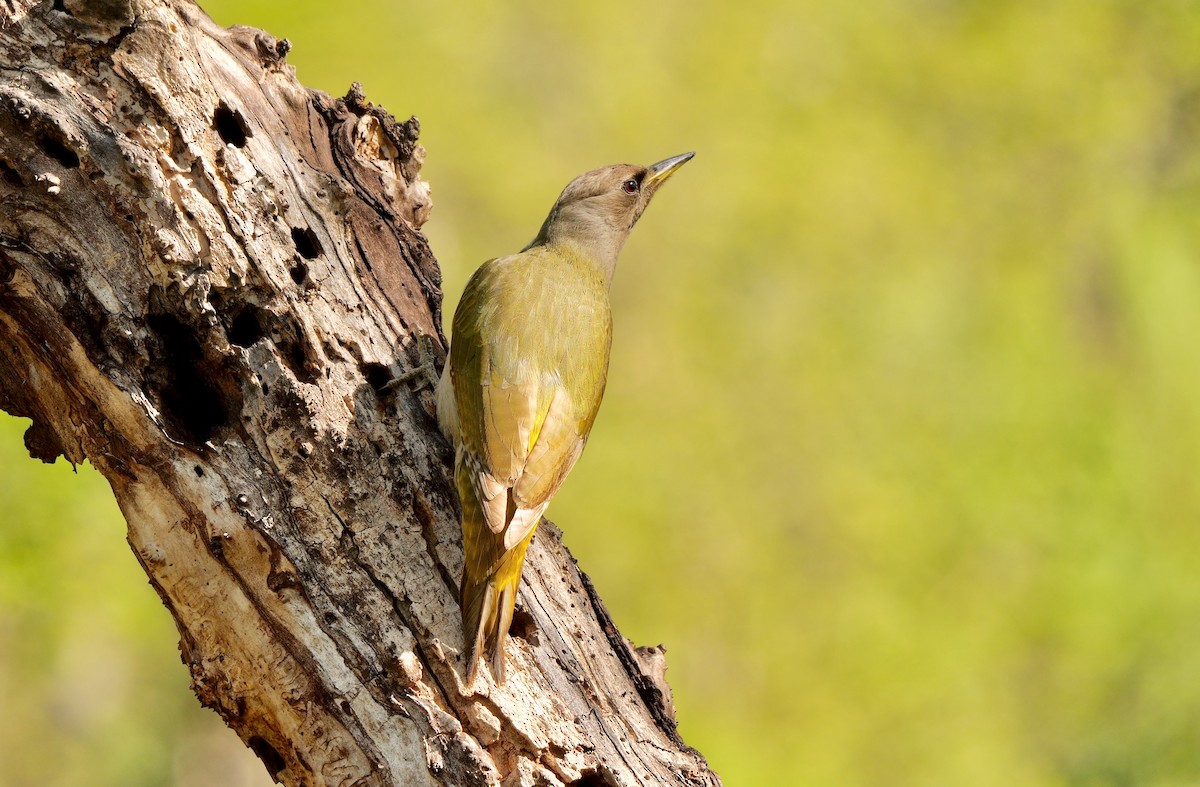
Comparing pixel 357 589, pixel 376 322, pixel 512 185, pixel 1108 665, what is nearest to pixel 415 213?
pixel 376 322

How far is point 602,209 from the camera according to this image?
5262 millimetres

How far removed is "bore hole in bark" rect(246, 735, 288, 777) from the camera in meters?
3.24

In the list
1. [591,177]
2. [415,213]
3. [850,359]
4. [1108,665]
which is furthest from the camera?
[850,359]

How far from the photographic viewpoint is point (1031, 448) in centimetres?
916

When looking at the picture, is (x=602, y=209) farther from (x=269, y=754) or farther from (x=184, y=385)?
(x=269, y=754)

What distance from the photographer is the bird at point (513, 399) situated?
10.8 feet

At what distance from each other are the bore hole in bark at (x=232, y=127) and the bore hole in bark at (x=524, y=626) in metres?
1.55

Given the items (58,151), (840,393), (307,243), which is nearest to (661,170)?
(307,243)

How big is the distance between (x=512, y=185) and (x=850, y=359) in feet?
9.52

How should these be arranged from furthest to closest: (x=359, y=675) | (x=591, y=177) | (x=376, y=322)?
(x=591, y=177) → (x=376, y=322) → (x=359, y=675)

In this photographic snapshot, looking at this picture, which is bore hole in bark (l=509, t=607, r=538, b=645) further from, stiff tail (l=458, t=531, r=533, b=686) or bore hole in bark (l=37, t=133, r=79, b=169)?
bore hole in bark (l=37, t=133, r=79, b=169)

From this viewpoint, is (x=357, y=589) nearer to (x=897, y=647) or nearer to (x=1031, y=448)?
(x=897, y=647)

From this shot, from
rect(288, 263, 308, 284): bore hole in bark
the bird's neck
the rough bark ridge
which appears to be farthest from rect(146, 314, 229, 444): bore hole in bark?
the bird's neck

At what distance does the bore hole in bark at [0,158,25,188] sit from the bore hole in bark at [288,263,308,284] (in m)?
0.73
